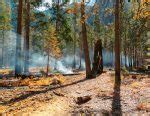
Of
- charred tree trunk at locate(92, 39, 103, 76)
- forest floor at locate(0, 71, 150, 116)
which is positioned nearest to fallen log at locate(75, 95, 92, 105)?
forest floor at locate(0, 71, 150, 116)

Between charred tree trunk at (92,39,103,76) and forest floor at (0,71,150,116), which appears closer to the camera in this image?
forest floor at (0,71,150,116)

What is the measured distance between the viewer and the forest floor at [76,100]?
543 inches

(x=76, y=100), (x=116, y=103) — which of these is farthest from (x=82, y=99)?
(x=116, y=103)

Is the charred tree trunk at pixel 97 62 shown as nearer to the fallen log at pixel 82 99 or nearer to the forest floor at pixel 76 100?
the forest floor at pixel 76 100

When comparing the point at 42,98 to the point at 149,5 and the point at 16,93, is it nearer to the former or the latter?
the point at 16,93

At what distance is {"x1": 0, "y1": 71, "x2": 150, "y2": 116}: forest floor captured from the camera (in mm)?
13789

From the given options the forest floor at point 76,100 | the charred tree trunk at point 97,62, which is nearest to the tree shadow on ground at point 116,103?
the forest floor at point 76,100

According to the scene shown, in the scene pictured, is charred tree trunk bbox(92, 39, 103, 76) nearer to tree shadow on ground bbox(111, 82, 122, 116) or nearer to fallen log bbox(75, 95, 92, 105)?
tree shadow on ground bbox(111, 82, 122, 116)

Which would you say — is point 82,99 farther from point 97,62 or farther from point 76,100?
point 97,62

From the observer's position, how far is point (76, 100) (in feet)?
50.7

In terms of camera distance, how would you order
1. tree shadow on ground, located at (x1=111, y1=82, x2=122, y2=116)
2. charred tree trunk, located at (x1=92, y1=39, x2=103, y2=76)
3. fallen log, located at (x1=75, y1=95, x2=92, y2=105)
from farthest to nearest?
charred tree trunk, located at (x1=92, y1=39, x2=103, y2=76), fallen log, located at (x1=75, y1=95, x2=92, y2=105), tree shadow on ground, located at (x1=111, y1=82, x2=122, y2=116)

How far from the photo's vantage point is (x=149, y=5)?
21.6 metres

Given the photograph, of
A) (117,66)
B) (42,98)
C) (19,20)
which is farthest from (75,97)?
(19,20)

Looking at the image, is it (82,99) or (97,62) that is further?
(97,62)
